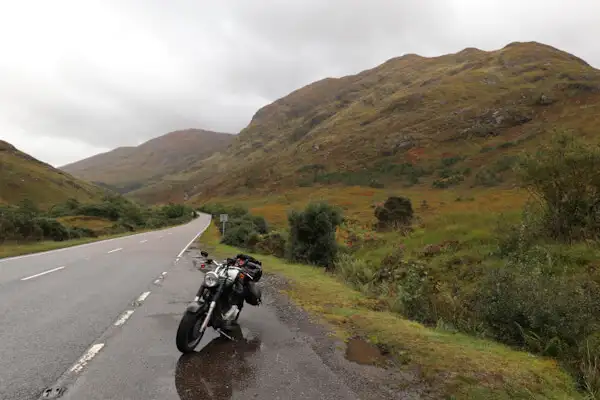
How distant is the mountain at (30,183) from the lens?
335 feet

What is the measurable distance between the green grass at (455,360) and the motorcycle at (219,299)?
1895mm

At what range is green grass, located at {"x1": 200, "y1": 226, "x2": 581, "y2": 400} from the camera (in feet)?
15.8

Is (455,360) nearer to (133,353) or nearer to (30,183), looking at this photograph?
(133,353)

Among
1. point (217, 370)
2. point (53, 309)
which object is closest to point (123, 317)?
point (53, 309)

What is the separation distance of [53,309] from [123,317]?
5.07 ft

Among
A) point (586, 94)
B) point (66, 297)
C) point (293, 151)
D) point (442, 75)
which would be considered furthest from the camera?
point (442, 75)

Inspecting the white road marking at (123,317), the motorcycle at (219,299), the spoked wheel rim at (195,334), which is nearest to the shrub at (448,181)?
the motorcycle at (219,299)

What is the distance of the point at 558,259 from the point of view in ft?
32.4

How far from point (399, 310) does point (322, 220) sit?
30.3 feet

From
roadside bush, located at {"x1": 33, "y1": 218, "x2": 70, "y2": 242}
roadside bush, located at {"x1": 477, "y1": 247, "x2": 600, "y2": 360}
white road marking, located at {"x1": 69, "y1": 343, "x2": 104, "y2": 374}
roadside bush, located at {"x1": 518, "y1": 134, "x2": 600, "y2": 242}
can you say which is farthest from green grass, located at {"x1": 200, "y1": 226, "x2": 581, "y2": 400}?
roadside bush, located at {"x1": 33, "y1": 218, "x2": 70, "y2": 242}

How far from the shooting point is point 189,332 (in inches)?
232

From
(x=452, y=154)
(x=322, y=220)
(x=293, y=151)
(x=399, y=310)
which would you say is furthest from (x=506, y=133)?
(x=399, y=310)

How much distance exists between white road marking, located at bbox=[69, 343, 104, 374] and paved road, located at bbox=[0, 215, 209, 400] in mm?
93

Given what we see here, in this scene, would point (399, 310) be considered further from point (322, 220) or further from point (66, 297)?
point (322, 220)
